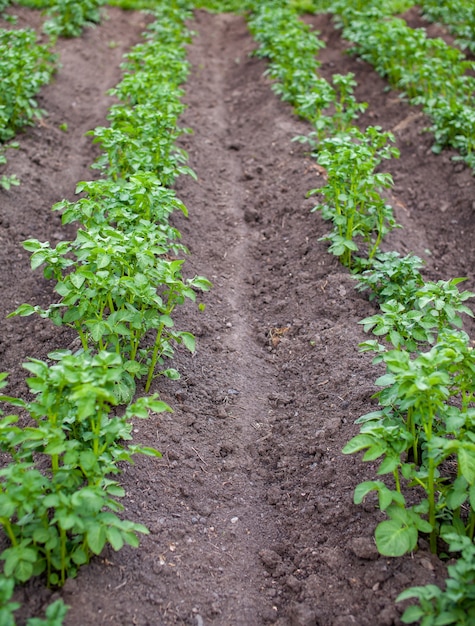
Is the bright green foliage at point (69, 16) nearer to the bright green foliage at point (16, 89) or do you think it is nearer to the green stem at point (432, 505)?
the bright green foliage at point (16, 89)

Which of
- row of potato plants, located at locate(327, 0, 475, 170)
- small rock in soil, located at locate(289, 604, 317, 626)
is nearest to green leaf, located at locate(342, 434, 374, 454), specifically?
small rock in soil, located at locate(289, 604, 317, 626)

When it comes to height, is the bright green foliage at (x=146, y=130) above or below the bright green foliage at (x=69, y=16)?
above

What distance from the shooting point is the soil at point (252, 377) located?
3.02 meters

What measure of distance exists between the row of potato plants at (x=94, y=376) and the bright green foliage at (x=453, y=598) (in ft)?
3.67

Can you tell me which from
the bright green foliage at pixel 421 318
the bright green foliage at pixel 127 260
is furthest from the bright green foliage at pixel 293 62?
the bright green foliage at pixel 421 318

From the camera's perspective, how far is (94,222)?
4.10 metres

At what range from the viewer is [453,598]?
2.46m

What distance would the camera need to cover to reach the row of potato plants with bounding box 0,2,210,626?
2.66 metres

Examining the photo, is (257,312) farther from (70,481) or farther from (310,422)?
(70,481)

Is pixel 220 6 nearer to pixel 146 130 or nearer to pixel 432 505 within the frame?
pixel 146 130

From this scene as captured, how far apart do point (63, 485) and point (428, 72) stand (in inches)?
241

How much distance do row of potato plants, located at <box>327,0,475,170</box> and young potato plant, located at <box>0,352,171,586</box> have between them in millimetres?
4832

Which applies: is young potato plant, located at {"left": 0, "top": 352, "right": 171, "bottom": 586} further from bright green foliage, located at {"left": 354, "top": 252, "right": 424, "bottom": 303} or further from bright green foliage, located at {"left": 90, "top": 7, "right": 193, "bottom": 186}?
bright green foliage, located at {"left": 90, "top": 7, "right": 193, "bottom": 186}

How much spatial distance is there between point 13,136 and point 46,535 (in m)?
4.98
